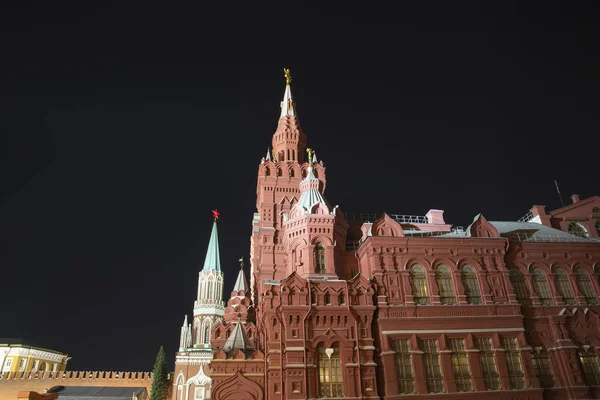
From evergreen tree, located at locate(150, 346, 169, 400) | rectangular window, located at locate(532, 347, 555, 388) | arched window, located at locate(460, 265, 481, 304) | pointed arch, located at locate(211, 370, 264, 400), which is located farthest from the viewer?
evergreen tree, located at locate(150, 346, 169, 400)

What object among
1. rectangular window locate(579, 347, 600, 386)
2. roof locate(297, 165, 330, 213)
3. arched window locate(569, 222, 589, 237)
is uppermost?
roof locate(297, 165, 330, 213)

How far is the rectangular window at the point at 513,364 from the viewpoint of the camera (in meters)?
30.5

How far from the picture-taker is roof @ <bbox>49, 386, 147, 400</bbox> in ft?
211

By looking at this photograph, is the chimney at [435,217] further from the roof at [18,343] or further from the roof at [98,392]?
the roof at [18,343]

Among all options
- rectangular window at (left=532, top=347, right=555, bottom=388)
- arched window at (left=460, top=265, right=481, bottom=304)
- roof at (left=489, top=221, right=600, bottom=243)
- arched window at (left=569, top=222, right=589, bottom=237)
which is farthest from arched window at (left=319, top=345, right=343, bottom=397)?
arched window at (left=569, top=222, right=589, bottom=237)

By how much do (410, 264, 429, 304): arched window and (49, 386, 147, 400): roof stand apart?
171 feet

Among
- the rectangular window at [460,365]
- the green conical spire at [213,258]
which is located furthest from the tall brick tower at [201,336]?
the rectangular window at [460,365]

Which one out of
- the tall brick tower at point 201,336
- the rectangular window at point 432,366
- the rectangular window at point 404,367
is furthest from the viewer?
the tall brick tower at point 201,336

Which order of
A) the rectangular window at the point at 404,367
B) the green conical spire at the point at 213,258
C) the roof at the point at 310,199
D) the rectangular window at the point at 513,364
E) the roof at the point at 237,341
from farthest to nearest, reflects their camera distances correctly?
the green conical spire at the point at 213,258 < the roof at the point at 310,199 < the roof at the point at 237,341 < the rectangular window at the point at 513,364 < the rectangular window at the point at 404,367

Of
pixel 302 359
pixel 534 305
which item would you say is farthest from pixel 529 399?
pixel 302 359

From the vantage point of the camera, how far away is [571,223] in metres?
42.6

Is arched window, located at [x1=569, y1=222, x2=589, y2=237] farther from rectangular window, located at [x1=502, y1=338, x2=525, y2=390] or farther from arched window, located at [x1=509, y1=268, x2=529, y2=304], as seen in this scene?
rectangular window, located at [x1=502, y1=338, x2=525, y2=390]

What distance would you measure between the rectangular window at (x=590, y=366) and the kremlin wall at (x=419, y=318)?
0.29ft

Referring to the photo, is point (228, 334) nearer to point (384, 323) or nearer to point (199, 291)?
point (384, 323)
